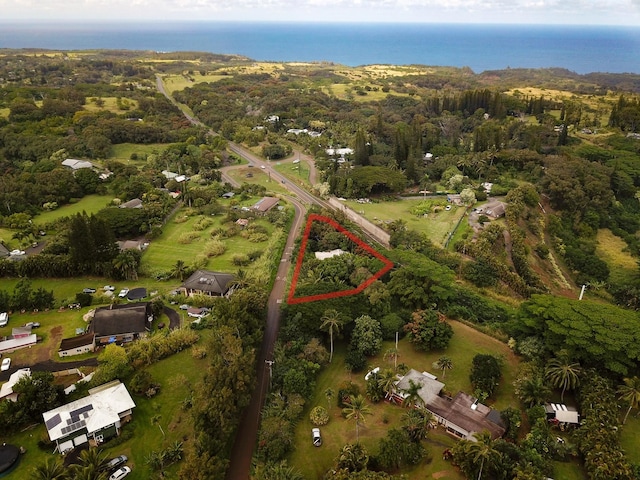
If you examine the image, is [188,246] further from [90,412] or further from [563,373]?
[563,373]

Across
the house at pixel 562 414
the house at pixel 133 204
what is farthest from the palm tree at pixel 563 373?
the house at pixel 133 204

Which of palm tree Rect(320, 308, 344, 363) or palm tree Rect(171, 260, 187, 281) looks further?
palm tree Rect(171, 260, 187, 281)

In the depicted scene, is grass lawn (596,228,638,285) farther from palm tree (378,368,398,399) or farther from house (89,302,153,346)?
house (89,302,153,346)

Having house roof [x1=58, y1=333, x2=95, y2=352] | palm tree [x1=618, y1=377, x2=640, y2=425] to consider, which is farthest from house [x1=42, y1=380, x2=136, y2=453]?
palm tree [x1=618, y1=377, x2=640, y2=425]

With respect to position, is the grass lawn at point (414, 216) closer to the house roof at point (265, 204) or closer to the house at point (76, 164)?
the house roof at point (265, 204)

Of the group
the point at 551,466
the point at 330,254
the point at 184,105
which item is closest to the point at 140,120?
the point at 184,105
